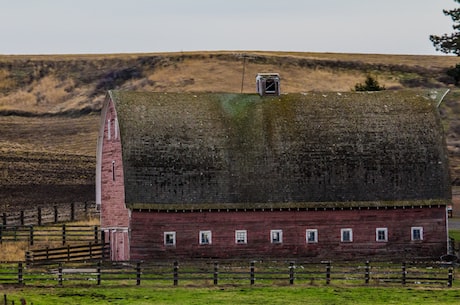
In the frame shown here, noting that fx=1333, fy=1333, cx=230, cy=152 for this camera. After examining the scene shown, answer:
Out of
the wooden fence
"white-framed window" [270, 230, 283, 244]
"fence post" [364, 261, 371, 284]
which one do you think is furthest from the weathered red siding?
"fence post" [364, 261, 371, 284]

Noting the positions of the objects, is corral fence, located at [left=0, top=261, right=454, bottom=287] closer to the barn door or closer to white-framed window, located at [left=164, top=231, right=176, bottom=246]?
white-framed window, located at [left=164, top=231, right=176, bottom=246]

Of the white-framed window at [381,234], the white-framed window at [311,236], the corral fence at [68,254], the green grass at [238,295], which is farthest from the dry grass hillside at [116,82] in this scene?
the green grass at [238,295]

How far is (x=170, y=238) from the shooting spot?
5506 centimetres

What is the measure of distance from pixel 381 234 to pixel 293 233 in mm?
3842

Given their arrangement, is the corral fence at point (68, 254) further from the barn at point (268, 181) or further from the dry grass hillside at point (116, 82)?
the dry grass hillside at point (116, 82)

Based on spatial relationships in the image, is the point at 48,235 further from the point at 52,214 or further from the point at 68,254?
the point at 52,214

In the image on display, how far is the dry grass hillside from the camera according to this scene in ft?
314

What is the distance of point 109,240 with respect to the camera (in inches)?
2288

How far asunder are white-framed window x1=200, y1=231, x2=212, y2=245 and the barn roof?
1.14m

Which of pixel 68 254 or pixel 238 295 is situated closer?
pixel 238 295

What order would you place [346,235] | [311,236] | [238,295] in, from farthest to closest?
[346,235] < [311,236] < [238,295]

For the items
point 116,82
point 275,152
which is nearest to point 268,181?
point 275,152

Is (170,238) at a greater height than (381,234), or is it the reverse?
(381,234)

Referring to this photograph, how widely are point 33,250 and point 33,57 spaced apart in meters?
72.8
